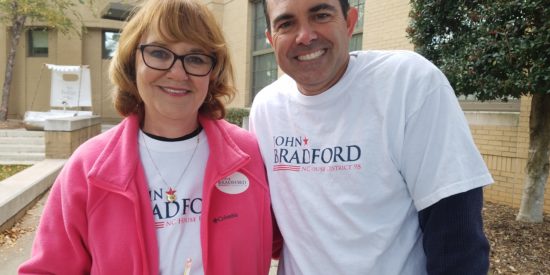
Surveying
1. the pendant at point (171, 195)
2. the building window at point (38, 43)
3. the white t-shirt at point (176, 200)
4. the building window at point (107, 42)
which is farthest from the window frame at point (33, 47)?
the pendant at point (171, 195)

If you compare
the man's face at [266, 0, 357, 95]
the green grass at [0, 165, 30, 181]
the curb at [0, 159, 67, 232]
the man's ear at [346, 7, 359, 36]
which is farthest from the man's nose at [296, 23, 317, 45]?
the green grass at [0, 165, 30, 181]

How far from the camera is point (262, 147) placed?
2.01 meters

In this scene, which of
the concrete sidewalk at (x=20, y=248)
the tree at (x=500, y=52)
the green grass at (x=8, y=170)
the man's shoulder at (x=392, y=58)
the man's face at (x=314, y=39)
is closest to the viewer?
the man's shoulder at (x=392, y=58)

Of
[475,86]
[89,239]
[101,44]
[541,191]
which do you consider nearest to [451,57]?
[475,86]

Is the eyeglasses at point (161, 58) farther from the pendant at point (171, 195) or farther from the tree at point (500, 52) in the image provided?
the tree at point (500, 52)

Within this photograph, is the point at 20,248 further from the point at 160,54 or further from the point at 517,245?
the point at 517,245

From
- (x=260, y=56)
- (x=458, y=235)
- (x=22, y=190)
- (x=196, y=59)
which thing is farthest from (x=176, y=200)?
(x=260, y=56)

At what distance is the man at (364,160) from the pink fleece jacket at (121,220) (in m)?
0.18

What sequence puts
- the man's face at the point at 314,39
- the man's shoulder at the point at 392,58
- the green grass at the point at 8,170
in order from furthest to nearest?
the green grass at the point at 8,170
the man's face at the point at 314,39
the man's shoulder at the point at 392,58

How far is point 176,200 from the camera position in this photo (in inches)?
70.2

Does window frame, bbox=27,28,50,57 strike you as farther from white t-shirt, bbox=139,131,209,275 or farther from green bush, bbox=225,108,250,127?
white t-shirt, bbox=139,131,209,275

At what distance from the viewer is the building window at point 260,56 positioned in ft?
43.2

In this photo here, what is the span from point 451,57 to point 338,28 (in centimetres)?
350

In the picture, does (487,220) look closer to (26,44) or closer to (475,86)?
(475,86)
